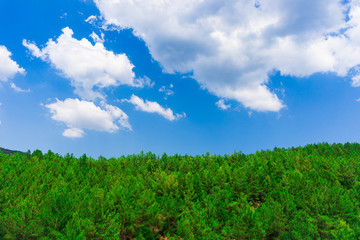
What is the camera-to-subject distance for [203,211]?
2670 centimetres

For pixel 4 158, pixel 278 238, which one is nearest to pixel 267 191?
pixel 278 238

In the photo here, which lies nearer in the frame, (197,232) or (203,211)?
(197,232)

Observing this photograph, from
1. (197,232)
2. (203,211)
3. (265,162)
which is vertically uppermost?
(265,162)

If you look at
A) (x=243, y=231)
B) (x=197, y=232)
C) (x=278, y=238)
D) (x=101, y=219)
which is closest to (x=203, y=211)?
(x=197, y=232)

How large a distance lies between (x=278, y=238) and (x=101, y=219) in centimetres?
1965

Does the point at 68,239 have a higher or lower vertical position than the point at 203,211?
lower

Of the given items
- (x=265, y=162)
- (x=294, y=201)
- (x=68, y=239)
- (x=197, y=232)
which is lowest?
(x=68, y=239)

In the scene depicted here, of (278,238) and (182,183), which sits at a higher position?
(182,183)

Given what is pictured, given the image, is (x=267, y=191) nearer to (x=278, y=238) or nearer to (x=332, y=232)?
(x=278, y=238)

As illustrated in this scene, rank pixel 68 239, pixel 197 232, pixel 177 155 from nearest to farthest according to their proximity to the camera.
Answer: pixel 68 239 → pixel 197 232 → pixel 177 155

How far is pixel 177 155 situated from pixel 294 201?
39.8m

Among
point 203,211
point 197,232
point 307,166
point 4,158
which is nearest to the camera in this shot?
point 197,232

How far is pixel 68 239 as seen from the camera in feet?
66.5

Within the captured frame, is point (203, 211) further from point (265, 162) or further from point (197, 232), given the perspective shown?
point (265, 162)
